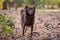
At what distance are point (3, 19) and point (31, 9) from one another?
5.93ft

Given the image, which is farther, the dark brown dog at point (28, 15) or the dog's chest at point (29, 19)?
the dog's chest at point (29, 19)

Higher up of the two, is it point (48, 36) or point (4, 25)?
point (4, 25)

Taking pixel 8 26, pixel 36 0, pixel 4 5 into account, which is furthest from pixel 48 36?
pixel 4 5

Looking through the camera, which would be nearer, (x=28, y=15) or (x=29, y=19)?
(x=28, y=15)

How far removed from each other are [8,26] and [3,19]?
0.92 feet

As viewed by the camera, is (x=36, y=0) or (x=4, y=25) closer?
(x=4, y=25)

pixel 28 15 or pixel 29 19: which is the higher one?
pixel 28 15

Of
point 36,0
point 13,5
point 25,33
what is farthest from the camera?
point 13,5

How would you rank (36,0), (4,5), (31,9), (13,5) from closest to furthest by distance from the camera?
(31,9) → (36,0) → (4,5) → (13,5)

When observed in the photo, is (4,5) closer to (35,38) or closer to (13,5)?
(13,5)

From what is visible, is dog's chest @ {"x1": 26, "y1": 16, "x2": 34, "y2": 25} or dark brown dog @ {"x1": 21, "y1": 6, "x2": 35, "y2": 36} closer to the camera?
dark brown dog @ {"x1": 21, "y1": 6, "x2": 35, "y2": 36}

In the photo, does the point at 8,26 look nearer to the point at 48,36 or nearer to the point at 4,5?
the point at 48,36

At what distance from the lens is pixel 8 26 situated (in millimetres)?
8547

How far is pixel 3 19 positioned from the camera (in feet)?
27.9
